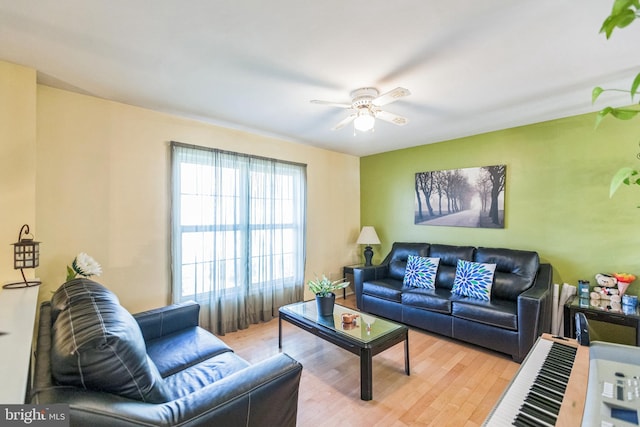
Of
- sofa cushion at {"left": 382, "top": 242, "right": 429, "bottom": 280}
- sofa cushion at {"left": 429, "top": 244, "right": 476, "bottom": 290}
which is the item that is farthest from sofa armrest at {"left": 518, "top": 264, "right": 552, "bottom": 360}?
sofa cushion at {"left": 382, "top": 242, "right": 429, "bottom": 280}

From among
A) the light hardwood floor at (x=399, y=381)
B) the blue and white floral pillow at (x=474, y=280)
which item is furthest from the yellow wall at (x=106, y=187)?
the blue and white floral pillow at (x=474, y=280)

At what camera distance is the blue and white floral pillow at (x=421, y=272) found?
357cm

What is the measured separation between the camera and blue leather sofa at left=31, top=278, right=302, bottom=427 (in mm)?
990

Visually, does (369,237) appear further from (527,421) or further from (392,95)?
(527,421)

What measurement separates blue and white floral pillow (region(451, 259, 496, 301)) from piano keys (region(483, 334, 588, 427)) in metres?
1.99

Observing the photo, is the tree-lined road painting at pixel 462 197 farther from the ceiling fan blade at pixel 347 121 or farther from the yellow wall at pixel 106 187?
the yellow wall at pixel 106 187

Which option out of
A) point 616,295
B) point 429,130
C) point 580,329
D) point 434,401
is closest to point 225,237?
point 434,401

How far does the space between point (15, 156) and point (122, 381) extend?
6.44 ft

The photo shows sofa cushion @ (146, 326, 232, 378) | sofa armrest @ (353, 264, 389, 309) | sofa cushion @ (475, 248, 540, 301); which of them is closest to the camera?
sofa cushion @ (146, 326, 232, 378)

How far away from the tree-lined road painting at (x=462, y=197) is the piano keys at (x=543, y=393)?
2.70 meters

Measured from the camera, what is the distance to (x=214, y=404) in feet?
3.91

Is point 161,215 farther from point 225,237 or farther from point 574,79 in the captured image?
point 574,79

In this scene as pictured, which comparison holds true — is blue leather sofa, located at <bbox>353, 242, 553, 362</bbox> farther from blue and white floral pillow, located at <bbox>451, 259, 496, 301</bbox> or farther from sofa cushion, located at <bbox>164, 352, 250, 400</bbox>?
sofa cushion, located at <bbox>164, 352, 250, 400</bbox>

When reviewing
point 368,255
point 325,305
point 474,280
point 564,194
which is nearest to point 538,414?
point 325,305
